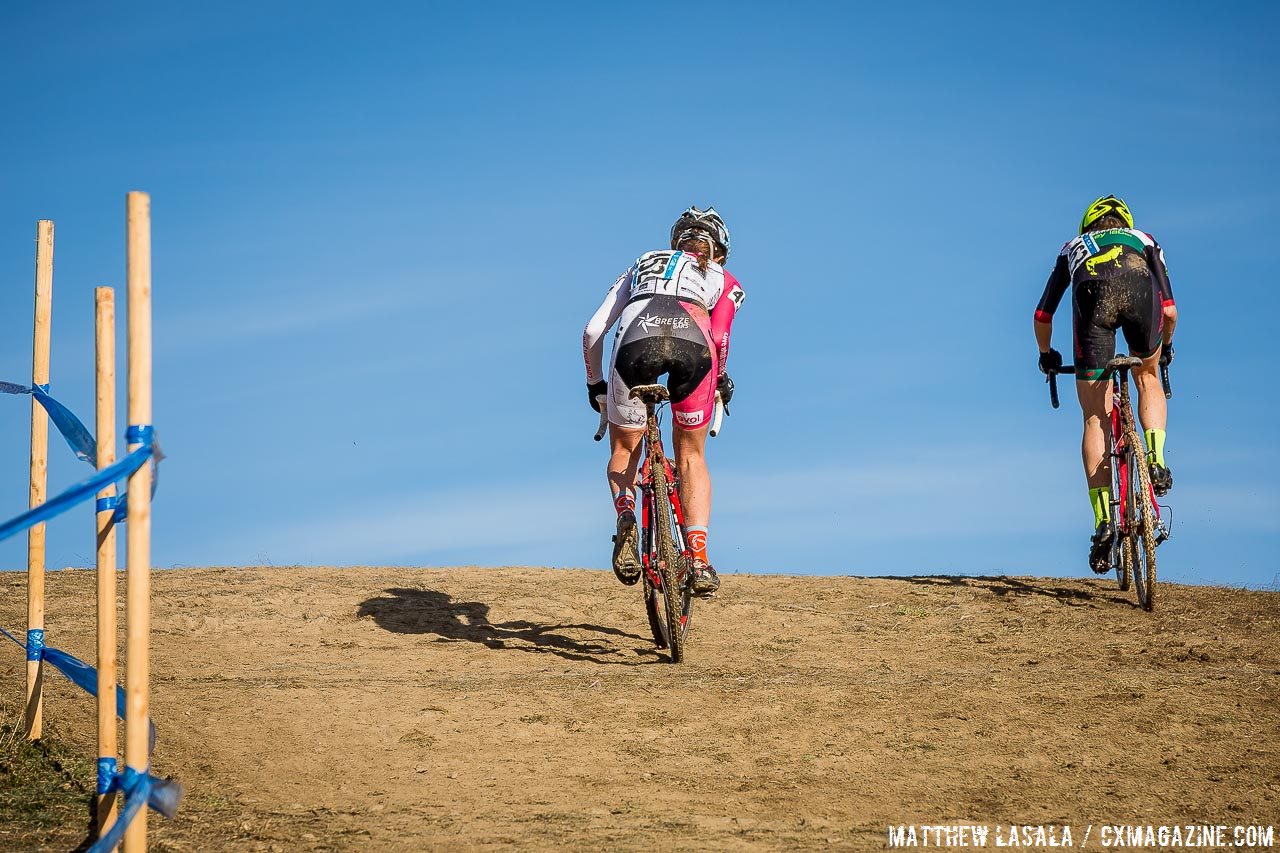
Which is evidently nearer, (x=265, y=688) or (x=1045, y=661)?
(x=265, y=688)

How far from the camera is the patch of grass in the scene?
5324 mm

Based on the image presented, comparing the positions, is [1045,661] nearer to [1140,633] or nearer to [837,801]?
[1140,633]

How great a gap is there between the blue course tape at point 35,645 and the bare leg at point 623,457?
3556 mm

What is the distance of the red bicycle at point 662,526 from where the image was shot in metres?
8.10

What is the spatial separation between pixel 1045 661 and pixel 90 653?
21.4 ft

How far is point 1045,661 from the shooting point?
8680 millimetres

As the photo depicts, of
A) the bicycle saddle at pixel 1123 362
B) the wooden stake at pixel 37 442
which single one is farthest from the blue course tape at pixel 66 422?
the bicycle saddle at pixel 1123 362

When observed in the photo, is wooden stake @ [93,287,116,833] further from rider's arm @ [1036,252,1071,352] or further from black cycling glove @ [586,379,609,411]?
rider's arm @ [1036,252,1071,352]

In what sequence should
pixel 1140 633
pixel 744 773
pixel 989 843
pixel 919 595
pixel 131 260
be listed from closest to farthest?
pixel 131 260 → pixel 989 843 → pixel 744 773 → pixel 1140 633 → pixel 919 595

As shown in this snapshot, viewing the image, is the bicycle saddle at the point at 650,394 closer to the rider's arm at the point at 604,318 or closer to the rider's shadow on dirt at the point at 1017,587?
the rider's arm at the point at 604,318

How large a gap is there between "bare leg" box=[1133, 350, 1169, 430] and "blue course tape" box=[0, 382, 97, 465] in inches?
310

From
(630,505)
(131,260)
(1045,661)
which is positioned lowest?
(1045,661)

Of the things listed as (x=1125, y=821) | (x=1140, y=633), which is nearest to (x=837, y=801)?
(x=1125, y=821)

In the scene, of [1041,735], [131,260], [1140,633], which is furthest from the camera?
[1140,633]
